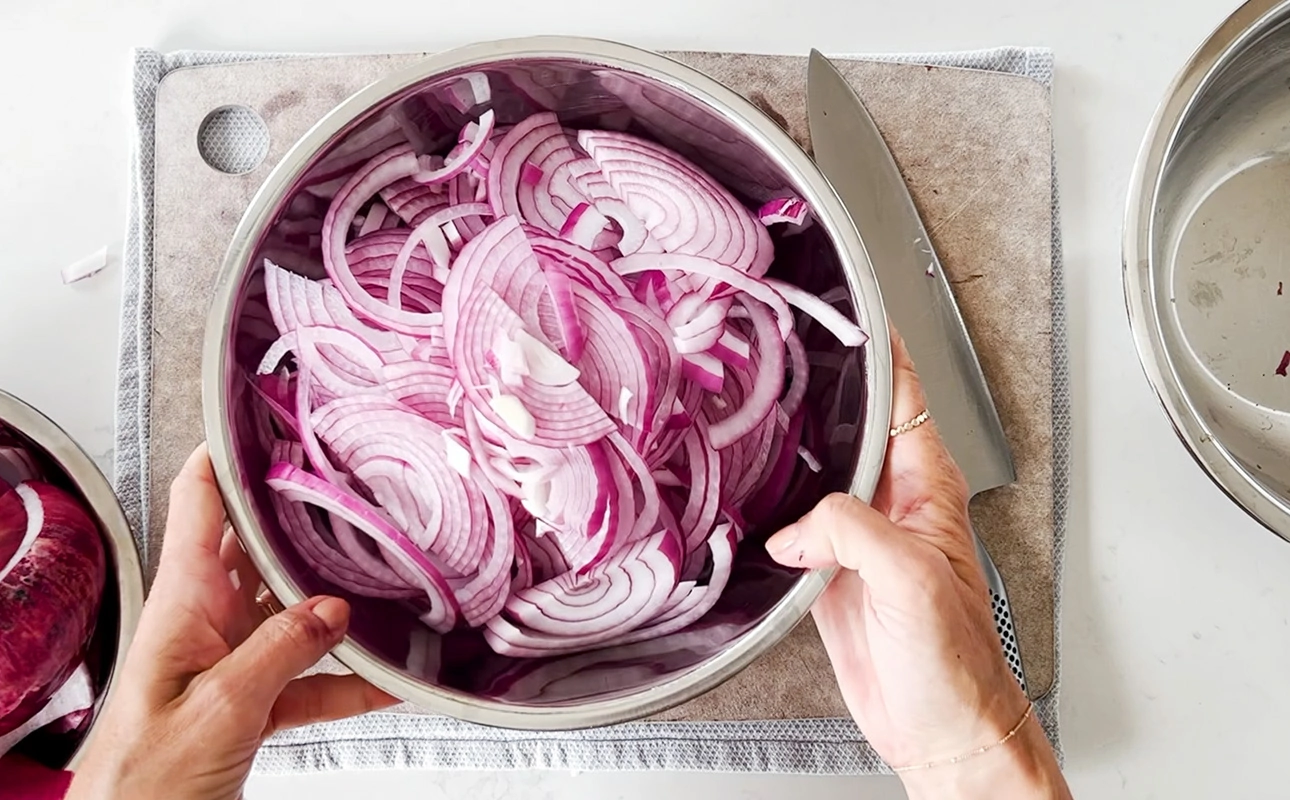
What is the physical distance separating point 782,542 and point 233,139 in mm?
769

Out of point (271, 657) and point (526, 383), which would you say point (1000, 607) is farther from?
point (271, 657)

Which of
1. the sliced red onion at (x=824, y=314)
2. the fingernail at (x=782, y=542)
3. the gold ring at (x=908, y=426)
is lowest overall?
the fingernail at (x=782, y=542)

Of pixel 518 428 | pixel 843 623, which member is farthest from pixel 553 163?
pixel 843 623

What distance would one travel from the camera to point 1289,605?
46.8 inches

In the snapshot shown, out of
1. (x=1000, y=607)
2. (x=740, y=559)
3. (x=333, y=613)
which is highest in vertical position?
(x=333, y=613)

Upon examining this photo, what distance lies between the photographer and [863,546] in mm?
784

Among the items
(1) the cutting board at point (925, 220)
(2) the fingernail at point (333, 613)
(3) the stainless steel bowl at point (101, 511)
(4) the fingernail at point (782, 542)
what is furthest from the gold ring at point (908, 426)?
(3) the stainless steel bowl at point (101, 511)

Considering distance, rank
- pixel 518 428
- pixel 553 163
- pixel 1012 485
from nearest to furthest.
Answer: pixel 518 428 < pixel 553 163 < pixel 1012 485

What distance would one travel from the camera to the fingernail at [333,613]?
77cm

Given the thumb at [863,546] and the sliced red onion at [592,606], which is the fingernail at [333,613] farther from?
the thumb at [863,546]

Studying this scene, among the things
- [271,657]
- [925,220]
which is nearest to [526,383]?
[271,657]

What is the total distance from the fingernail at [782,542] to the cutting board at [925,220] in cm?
24

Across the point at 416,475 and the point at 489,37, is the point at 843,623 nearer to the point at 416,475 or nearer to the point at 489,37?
the point at 416,475

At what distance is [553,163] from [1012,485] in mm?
625
